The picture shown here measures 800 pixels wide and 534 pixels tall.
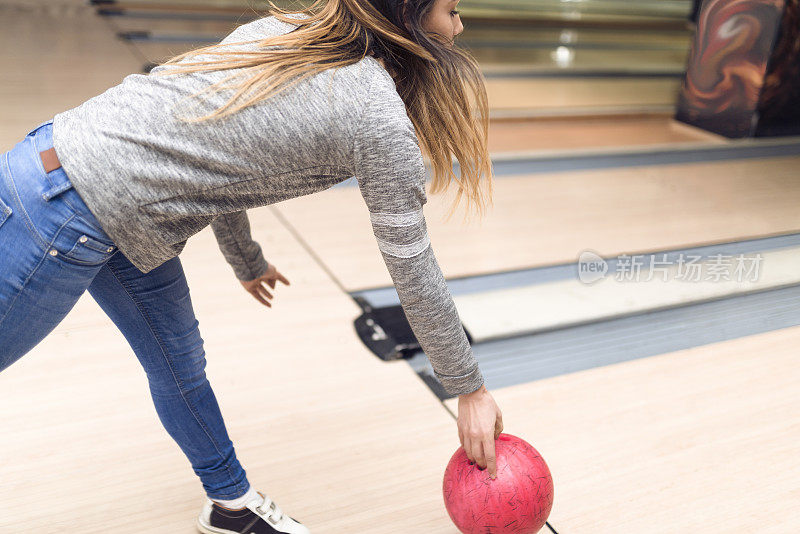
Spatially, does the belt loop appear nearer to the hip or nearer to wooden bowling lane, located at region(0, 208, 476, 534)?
the hip

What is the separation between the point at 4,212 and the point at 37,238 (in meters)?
0.06

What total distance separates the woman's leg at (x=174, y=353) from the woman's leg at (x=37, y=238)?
127 mm

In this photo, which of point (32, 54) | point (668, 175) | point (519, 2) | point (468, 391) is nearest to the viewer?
point (468, 391)

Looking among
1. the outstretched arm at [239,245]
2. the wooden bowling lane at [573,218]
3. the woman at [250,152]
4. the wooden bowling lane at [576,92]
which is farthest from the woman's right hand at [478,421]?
the wooden bowling lane at [576,92]

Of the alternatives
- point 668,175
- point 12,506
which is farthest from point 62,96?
point 668,175

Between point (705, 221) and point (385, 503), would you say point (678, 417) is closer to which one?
point (385, 503)

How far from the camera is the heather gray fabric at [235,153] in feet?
2.80

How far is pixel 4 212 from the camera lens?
0.89 metres

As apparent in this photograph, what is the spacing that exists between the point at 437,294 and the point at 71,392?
1133mm

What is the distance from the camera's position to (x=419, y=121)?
1.01 meters

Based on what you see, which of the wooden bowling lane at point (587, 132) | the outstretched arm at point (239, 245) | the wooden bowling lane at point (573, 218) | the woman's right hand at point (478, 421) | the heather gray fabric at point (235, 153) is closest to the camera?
the heather gray fabric at point (235, 153)

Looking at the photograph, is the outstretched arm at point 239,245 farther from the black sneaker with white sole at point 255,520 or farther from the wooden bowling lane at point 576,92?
the wooden bowling lane at point 576,92

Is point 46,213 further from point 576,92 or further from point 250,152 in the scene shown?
point 576,92

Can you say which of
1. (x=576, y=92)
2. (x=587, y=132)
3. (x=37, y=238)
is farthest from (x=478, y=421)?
(x=576, y=92)
